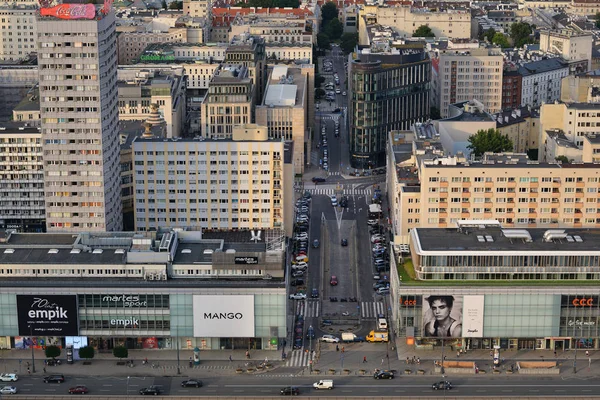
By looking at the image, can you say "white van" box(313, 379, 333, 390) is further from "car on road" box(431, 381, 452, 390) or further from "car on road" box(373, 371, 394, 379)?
"car on road" box(431, 381, 452, 390)

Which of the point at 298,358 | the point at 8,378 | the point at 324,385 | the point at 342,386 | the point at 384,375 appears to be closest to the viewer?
the point at 324,385

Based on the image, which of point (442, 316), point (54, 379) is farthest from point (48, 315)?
point (442, 316)

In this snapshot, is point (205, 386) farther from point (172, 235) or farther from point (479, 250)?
point (479, 250)

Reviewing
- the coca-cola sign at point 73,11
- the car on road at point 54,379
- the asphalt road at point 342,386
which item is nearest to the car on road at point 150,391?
the asphalt road at point 342,386

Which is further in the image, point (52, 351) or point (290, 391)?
point (52, 351)

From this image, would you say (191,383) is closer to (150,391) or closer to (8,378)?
(150,391)

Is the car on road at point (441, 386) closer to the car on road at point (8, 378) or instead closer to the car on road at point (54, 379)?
the car on road at point (54, 379)

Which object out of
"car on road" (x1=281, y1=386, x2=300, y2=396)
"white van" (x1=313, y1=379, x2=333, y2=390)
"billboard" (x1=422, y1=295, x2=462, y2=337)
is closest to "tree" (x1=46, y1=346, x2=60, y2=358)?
"car on road" (x1=281, y1=386, x2=300, y2=396)

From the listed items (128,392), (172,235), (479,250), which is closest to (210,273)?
(172,235)
